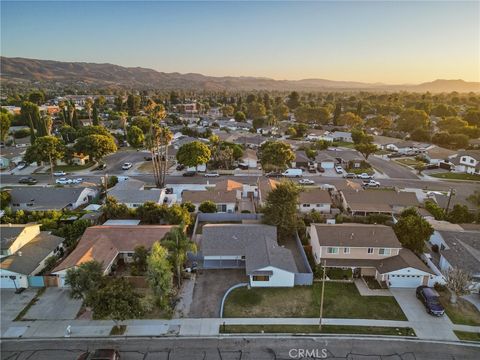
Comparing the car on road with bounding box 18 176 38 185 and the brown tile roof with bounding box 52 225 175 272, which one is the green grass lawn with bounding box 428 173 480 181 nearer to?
the brown tile roof with bounding box 52 225 175 272

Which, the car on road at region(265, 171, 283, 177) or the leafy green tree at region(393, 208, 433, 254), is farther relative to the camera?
the car on road at region(265, 171, 283, 177)

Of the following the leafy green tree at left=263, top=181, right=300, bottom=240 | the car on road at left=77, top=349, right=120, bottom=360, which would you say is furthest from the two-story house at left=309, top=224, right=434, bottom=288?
the car on road at left=77, top=349, right=120, bottom=360

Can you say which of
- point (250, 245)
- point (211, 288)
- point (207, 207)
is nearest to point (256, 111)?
point (207, 207)

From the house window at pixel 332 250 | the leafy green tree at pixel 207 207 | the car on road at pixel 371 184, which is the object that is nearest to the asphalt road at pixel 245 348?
the house window at pixel 332 250

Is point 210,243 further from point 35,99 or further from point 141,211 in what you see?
point 35,99

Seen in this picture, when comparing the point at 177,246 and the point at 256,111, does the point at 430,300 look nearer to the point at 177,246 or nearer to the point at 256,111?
the point at 177,246

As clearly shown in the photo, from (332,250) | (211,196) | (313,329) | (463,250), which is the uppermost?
(463,250)

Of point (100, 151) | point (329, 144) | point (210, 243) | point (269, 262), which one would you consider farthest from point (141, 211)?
point (329, 144)
